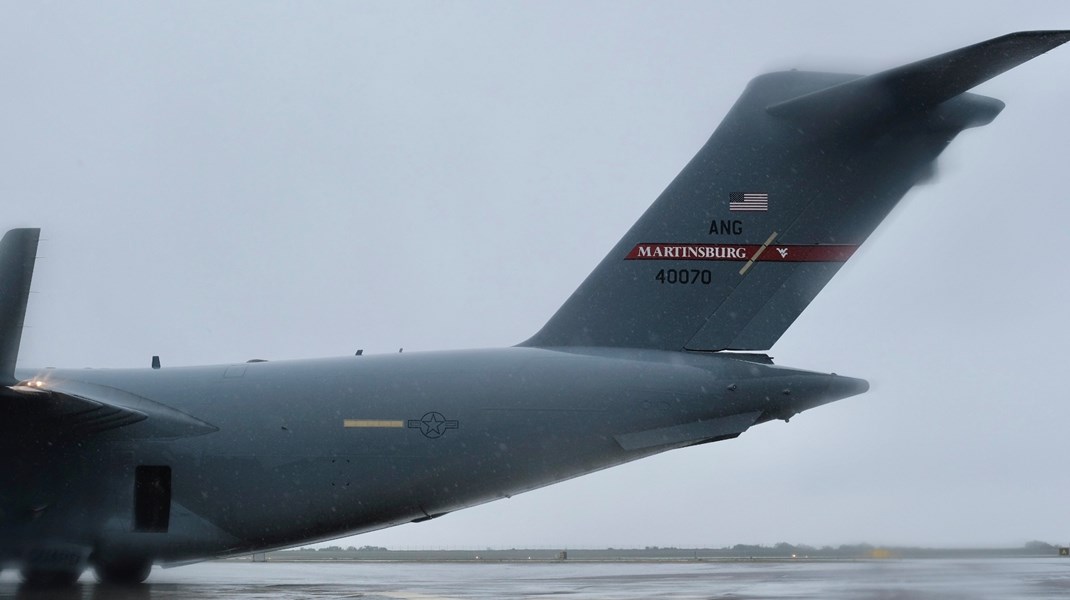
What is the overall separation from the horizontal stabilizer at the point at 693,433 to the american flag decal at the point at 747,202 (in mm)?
2222

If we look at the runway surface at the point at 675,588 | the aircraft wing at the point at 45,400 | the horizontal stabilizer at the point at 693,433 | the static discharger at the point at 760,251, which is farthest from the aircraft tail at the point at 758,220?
the aircraft wing at the point at 45,400

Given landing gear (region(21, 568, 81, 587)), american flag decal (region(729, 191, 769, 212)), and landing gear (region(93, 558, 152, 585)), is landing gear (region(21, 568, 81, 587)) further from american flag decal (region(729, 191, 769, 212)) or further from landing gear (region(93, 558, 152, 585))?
american flag decal (region(729, 191, 769, 212))

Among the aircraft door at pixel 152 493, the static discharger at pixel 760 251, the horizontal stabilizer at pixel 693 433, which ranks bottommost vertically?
the aircraft door at pixel 152 493

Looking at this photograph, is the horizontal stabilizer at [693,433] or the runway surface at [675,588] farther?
the horizontal stabilizer at [693,433]

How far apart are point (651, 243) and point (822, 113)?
223cm

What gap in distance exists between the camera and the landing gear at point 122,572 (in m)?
12.2

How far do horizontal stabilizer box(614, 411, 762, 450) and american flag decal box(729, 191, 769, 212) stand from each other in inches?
87.5

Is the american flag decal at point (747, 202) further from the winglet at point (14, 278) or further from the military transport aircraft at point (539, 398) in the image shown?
the winglet at point (14, 278)

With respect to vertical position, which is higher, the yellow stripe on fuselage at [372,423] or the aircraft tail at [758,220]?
the aircraft tail at [758,220]

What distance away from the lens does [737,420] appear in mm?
10914

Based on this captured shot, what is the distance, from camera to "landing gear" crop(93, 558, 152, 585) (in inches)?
479

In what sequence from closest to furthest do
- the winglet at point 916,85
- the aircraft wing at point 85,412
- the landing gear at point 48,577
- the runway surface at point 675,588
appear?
1. the winglet at point 916,85
2. the runway surface at point 675,588
3. the aircraft wing at point 85,412
4. the landing gear at point 48,577

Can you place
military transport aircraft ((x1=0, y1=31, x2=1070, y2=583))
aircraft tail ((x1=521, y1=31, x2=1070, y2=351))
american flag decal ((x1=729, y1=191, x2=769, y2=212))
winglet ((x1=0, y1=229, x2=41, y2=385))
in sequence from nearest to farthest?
winglet ((x1=0, y1=229, x2=41, y2=385)) < military transport aircraft ((x1=0, y1=31, x2=1070, y2=583)) < aircraft tail ((x1=521, y1=31, x2=1070, y2=351)) < american flag decal ((x1=729, y1=191, x2=769, y2=212))

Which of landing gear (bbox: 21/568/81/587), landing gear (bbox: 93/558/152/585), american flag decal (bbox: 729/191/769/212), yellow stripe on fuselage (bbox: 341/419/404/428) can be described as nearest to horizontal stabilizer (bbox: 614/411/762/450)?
american flag decal (bbox: 729/191/769/212)
